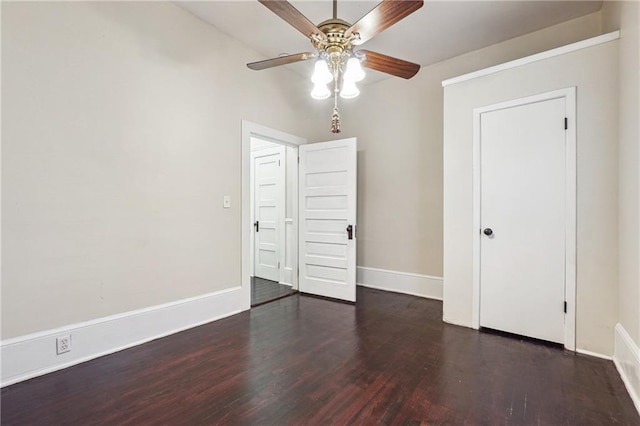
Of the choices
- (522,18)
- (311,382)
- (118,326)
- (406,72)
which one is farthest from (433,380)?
(522,18)

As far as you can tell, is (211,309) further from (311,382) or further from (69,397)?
(311,382)

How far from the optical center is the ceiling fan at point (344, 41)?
1.76 meters

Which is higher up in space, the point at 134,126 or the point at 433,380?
the point at 134,126

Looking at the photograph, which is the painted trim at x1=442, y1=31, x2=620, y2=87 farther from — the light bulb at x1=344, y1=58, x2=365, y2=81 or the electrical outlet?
the electrical outlet

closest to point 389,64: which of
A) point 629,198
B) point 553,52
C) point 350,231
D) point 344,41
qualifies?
point 344,41

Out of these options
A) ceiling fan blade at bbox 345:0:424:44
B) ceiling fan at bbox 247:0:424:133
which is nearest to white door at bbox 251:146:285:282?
ceiling fan at bbox 247:0:424:133

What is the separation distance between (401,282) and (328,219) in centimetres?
134

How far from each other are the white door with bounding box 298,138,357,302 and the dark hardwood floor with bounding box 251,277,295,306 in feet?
1.02

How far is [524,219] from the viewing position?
273 cm

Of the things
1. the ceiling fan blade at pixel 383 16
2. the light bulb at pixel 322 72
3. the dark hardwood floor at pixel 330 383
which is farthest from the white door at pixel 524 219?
the light bulb at pixel 322 72

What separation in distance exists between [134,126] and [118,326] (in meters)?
1.67

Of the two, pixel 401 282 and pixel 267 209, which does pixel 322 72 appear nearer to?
pixel 401 282

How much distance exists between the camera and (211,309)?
3.16m

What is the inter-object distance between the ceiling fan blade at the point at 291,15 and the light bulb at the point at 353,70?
0.27 m
